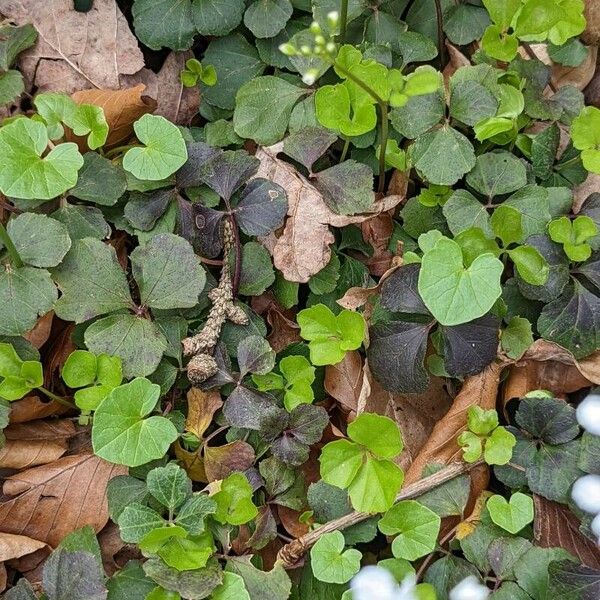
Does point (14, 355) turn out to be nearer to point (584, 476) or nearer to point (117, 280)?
point (117, 280)

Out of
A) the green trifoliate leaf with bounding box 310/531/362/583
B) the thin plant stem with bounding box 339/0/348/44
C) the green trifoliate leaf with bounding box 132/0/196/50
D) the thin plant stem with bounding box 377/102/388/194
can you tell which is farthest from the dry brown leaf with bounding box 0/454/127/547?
the thin plant stem with bounding box 339/0/348/44

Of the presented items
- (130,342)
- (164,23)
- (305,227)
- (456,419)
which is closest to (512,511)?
(456,419)

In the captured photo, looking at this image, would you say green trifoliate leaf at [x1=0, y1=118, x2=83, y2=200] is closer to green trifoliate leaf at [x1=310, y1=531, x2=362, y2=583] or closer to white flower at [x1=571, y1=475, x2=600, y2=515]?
green trifoliate leaf at [x1=310, y1=531, x2=362, y2=583]

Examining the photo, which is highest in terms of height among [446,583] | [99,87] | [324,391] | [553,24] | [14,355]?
[553,24]

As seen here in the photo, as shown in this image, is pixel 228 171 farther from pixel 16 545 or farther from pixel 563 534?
pixel 563 534

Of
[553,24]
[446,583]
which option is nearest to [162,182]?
[553,24]
